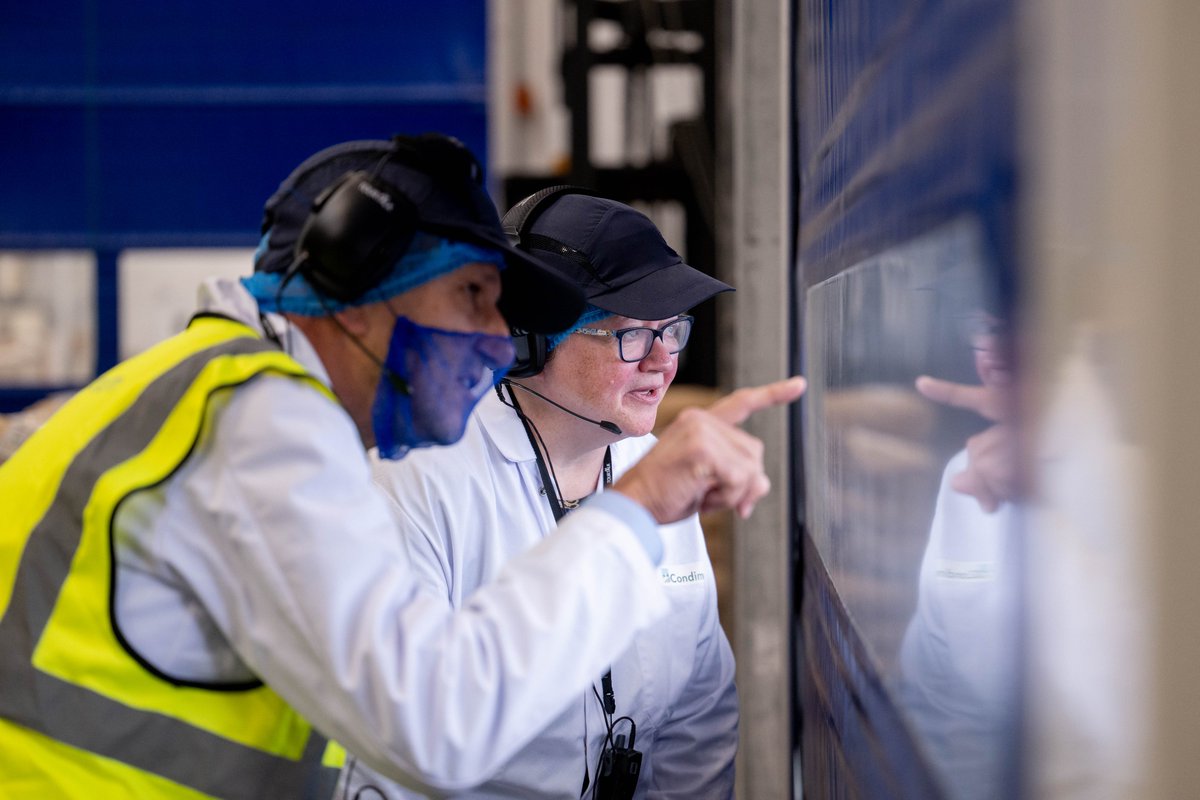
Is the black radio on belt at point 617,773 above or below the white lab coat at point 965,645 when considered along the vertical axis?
below

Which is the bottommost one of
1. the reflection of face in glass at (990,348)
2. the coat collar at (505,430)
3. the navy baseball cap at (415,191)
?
the coat collar at (505,430)

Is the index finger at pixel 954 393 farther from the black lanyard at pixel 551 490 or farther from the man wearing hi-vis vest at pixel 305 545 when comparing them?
the black lanyard at pixel 551 490

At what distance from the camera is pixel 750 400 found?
124 cm

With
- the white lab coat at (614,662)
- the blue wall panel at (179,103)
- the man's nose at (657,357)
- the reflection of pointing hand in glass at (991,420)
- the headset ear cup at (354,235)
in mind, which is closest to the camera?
the reflection of pointing hand in glass at (991,420)

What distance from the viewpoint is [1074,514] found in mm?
487

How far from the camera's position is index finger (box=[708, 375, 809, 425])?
4.05 ft

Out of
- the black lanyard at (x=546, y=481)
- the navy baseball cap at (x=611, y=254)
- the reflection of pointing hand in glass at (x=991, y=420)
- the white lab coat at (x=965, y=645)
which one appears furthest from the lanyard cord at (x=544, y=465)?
the reflection of pointing hand in glass at (x=991, y=420)

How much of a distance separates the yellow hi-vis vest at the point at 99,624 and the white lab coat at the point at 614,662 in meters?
0.60

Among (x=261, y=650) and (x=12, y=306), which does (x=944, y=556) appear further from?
(x=12, y=306)

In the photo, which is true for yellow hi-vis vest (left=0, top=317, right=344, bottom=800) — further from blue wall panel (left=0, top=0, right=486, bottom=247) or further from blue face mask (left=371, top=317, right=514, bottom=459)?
blue wall panel (left=0, top=0, right=486, bottom=247)

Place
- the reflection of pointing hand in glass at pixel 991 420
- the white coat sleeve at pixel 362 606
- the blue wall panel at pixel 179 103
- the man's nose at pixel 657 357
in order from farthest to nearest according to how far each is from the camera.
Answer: the blue wall panel at pixel 179 103 → the man's nose at pixel 657 357 → the white coat sleeve at pixel 362 606 → the reflection of pointing hand in glass at pixel 991 420

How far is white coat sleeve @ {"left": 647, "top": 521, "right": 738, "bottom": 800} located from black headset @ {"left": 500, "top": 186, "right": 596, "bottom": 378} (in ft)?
1.34

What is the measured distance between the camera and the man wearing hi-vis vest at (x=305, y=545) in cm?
103

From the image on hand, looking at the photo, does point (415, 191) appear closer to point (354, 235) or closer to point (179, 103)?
point (354, 235)
